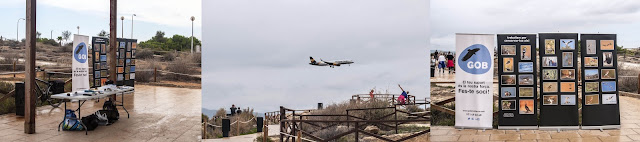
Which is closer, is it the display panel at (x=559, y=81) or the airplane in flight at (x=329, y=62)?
the display panel at (x=559, y=81)

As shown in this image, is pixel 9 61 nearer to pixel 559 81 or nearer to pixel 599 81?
pixel 559 81

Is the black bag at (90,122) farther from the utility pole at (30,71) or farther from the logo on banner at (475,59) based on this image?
the logo on banner at (475,59)

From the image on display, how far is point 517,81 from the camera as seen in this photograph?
5254mm

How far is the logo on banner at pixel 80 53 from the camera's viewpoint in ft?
22.6

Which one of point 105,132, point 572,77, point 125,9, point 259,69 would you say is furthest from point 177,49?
point 572,77

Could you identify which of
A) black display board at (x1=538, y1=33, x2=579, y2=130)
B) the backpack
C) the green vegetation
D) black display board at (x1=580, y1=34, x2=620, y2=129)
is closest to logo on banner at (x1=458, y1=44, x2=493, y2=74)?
black display board at (x1=538, y1=33, x2=579, y2=130)

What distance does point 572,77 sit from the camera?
5262 mm

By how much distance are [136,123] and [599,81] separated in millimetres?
5683

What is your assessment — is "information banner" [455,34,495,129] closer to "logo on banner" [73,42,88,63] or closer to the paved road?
the paved road

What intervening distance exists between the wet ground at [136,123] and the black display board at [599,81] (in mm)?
4708

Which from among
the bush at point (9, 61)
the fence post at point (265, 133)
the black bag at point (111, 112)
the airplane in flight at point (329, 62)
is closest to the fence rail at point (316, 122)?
the fence post at point (265, 133)

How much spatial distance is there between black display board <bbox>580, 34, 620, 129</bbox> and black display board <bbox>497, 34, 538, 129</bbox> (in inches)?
24.5

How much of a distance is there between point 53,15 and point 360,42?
204 inches

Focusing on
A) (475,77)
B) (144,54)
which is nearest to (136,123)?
(475,77)
